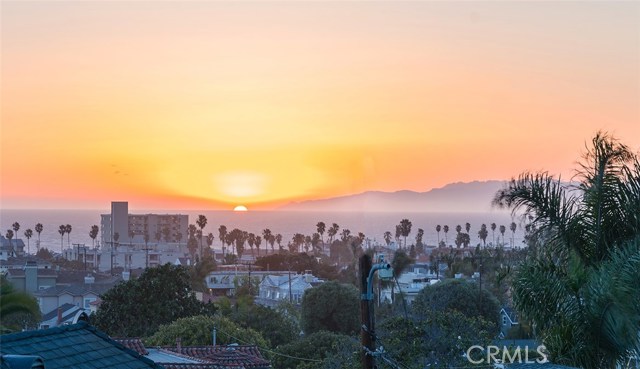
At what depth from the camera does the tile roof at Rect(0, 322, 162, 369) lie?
1042 centimetres

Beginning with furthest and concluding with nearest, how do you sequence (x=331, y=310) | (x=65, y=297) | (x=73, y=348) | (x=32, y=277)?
(x=32, y=277) → (x=65, y=297) → (x=331, y=310) → (x=73, y=348)

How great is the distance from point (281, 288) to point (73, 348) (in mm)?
79022

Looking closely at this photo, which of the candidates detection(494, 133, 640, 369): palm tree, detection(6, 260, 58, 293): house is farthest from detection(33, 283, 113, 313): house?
detection(494, 133, 640, 369): palm tree

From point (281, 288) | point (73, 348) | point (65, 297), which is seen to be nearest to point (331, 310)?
point (65, 297)

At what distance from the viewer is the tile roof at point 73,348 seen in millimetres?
10422

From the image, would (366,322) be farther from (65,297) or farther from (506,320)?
(65,297)

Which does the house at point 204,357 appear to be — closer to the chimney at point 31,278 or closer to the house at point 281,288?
the house at point 281,288

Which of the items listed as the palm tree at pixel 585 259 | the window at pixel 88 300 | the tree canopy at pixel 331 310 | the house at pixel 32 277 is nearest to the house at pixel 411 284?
the tree canopy at pixel 331 310

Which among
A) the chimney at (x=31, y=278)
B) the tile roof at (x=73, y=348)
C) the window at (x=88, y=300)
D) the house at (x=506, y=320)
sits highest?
the chimney at (x=31, y=278)

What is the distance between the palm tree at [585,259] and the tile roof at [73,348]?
7.49 metres

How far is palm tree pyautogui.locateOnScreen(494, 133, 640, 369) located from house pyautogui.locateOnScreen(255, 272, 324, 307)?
67894 millimetres

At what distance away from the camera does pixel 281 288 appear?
89688 mm

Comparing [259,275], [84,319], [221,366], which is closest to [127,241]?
[259,275]

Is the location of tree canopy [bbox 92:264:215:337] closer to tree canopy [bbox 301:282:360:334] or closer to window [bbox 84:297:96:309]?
tree canopy [bbox 301:282:360:334]
